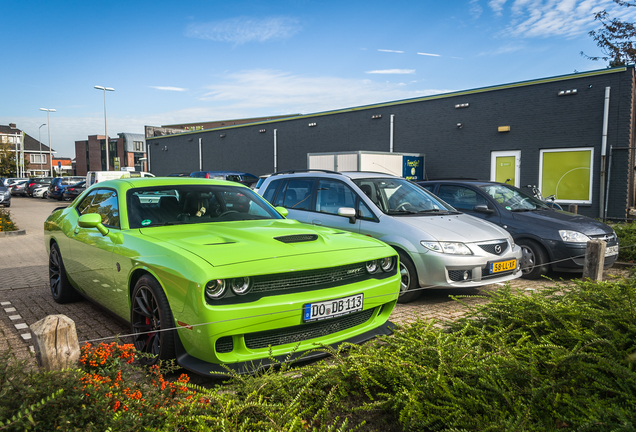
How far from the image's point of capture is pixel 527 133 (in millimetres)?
16203

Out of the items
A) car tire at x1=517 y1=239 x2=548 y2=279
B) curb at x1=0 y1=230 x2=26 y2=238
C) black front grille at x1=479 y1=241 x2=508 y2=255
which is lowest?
curb at x1=0 y1=230 x2=26 y2=238

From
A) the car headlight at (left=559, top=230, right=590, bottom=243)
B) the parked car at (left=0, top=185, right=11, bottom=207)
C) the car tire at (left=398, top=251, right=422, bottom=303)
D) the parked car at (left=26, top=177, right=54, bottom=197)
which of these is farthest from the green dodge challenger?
the parked car at (left=26, top=177, right=54, bottom=197)

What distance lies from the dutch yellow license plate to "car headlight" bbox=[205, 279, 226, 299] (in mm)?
3857

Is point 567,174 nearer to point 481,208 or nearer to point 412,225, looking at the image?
point 481,208

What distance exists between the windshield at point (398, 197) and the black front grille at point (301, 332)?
2780 millimetres

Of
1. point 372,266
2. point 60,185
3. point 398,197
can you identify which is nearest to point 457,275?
point 398,197

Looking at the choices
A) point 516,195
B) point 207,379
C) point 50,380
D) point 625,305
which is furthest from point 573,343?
point 516,195

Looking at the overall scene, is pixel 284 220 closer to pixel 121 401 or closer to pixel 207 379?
pixel 207 379

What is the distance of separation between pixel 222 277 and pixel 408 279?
3302 millimetres

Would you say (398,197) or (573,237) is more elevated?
(398,197)

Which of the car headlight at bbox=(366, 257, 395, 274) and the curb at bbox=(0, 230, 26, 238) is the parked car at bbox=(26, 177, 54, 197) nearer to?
the curb at bbox=(0, 230, 26, 238)

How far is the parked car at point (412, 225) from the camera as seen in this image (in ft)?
18.0

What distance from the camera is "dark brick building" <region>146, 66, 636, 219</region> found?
14.4 m

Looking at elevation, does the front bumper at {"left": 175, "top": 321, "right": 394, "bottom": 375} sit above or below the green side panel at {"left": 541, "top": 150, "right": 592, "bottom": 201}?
below
